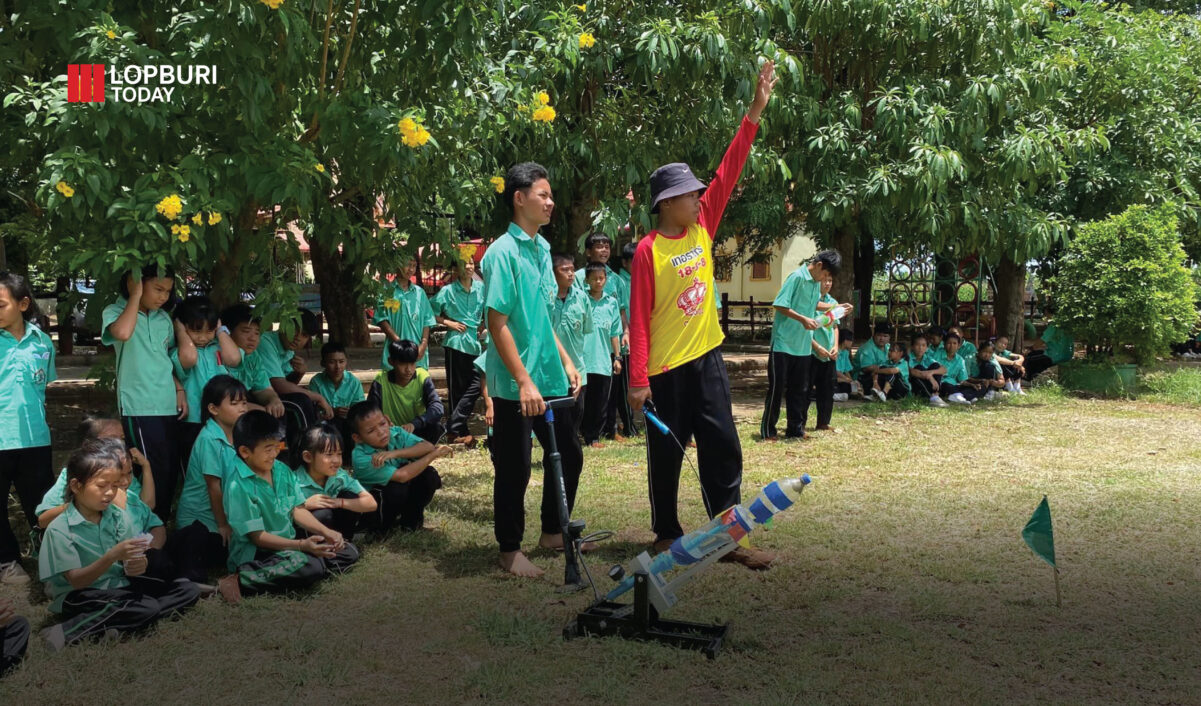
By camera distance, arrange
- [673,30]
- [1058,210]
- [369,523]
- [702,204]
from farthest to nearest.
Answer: [1058,210] → [673,30] → [369,523] → [702,204]

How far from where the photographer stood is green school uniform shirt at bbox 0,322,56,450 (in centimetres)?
464

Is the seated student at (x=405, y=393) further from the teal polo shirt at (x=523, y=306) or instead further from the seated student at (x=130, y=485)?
the teal polo shirt at (x=523, y=306)

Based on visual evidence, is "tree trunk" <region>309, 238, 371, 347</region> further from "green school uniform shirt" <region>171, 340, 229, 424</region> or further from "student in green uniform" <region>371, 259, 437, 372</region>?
"green school uniform shirt" <region>171, 340, 229, 424</region>

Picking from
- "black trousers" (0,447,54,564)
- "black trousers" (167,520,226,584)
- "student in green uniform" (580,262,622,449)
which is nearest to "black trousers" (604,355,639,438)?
"student in green uniform" (580,262,622,449)

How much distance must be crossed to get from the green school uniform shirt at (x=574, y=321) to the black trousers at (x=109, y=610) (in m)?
3.34

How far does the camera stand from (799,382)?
8531 mm

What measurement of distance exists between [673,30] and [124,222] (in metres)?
4.82

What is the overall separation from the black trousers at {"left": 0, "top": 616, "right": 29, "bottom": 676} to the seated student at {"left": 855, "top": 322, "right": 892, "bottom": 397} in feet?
30.5

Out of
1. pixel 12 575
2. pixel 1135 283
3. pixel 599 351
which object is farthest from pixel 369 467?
pixel 1135 283

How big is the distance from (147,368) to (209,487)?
28.7 inches

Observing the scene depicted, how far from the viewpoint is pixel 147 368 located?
5.08 metres

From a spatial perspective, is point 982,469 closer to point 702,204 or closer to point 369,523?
point 702,204

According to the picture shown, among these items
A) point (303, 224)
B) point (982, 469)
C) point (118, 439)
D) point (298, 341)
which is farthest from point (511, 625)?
point (982, 469)

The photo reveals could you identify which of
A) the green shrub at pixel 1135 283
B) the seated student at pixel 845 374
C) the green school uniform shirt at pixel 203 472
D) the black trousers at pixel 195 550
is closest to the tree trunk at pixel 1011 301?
the green shrub at pixel 1135 283
